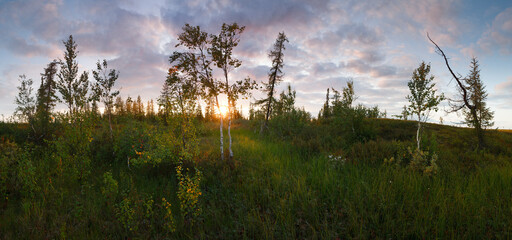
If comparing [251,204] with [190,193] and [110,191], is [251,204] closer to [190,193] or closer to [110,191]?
[190,193]

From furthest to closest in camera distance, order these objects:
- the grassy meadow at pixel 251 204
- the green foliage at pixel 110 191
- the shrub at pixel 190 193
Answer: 1. the green foliage at pixel 110 191
2. the shrub at pixel 190 193
3. the grassy meadow at pixel 251 204

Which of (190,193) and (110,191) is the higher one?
(190,193)

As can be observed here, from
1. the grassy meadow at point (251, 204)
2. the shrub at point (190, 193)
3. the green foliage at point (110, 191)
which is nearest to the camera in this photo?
the grassy meadow at point (251, 204)

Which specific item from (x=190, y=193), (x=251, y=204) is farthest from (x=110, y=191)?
(x=251, y=204)

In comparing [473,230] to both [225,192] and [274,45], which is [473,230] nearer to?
[225,192]

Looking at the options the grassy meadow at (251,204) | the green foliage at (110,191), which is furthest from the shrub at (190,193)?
the green foliage at (110,191)

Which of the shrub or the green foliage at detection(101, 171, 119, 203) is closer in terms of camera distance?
the shrub

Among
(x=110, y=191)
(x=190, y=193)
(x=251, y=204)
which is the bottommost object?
(x=251, y=204)

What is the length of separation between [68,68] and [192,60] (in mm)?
16421

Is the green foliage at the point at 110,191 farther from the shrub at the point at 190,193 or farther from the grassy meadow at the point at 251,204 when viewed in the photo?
the shrub at the point at 190,193

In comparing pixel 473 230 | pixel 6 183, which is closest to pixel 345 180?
pixel 473 230

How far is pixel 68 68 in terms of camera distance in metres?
18.1

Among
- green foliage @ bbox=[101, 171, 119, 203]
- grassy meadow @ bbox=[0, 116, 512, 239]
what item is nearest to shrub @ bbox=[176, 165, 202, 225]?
grassy meadow @ bbox=[0, 116, 512, 239]

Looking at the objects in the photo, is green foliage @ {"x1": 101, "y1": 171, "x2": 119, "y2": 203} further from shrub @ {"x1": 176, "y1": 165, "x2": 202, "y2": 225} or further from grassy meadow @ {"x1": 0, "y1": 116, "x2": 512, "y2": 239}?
shrub @ {"x1": 176, "y1": 165, "x2": 202, "y2": 225}
